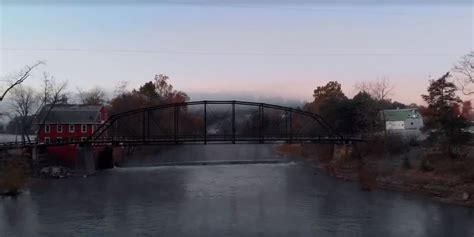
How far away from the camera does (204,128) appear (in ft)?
155

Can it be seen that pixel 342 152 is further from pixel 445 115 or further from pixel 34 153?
pixel 34 153

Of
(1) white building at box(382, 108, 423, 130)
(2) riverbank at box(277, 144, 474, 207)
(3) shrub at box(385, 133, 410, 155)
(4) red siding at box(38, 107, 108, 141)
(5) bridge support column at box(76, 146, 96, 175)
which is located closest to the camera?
(2) riverbank at box(277, 144, 474, 207)

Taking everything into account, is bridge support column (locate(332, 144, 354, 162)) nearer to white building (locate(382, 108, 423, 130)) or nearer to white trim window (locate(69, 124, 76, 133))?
white building (locate(382, 108, 423, 130))

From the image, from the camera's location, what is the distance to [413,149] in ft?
140

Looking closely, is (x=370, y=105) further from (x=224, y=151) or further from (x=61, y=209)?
(x=61, y=209)

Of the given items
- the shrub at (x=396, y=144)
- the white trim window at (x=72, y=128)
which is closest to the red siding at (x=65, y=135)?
the white trim window at (x=72, y=128)

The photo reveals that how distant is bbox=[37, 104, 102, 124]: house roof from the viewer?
54656 mm

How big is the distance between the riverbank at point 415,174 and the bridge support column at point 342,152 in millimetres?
767

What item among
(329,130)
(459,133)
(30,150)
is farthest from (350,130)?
(30,150)

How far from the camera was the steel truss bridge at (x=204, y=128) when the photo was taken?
4572cm

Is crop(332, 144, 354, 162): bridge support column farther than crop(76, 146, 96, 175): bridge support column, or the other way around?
crop(332, 144, 354, 162): bridge support column

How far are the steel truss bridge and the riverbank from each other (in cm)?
472

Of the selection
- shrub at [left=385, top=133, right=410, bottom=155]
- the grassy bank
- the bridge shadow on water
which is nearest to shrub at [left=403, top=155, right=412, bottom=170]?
shrub at [left=385, top=133, right=410, bottom=155]

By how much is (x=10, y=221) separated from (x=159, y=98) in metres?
53.6
